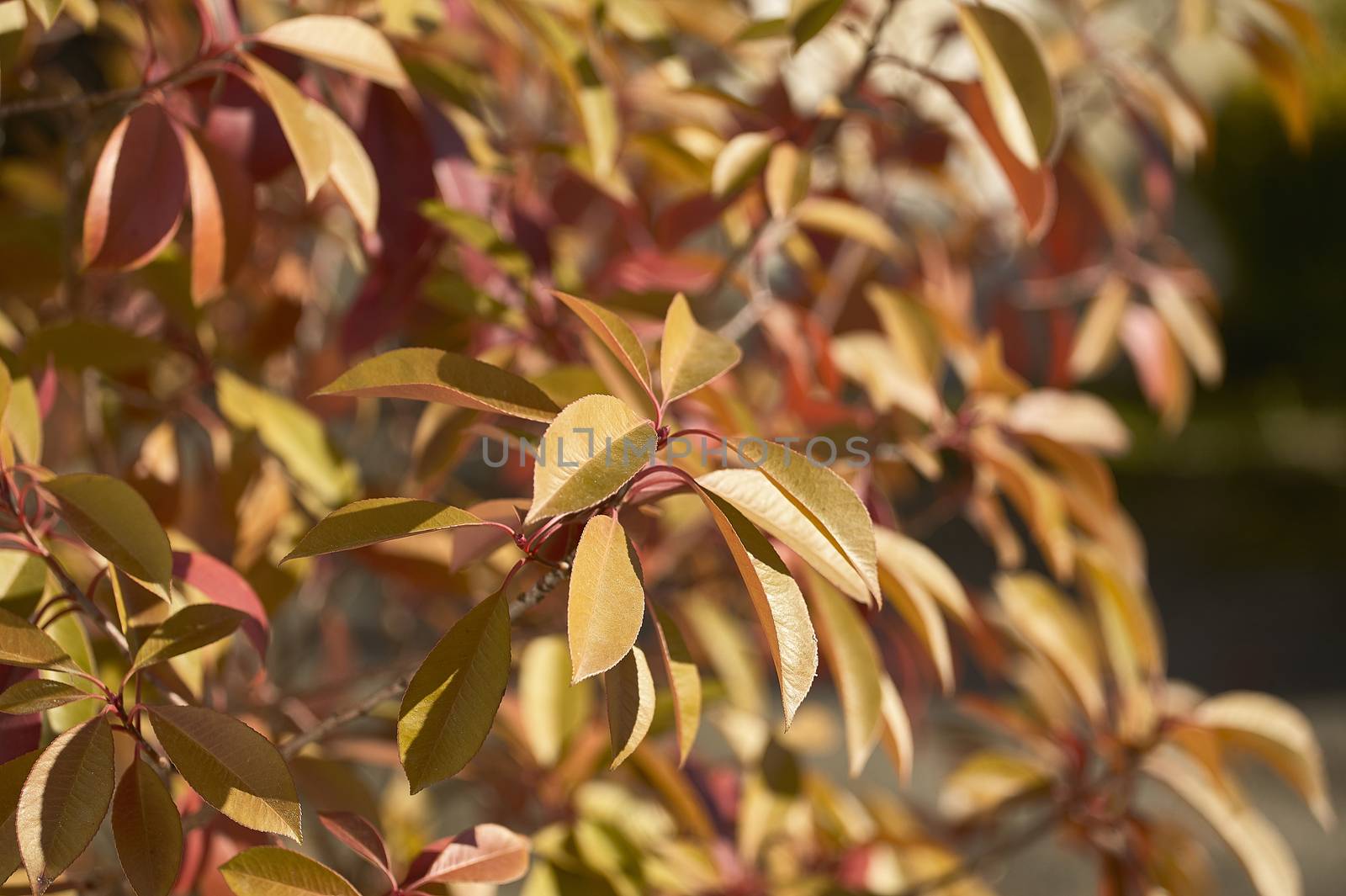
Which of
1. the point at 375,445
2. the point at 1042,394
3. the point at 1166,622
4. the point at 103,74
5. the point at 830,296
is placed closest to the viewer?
the point at 1042,394

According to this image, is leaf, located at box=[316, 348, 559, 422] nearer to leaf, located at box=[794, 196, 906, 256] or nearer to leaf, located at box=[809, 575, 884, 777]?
leaf, located at box=[809, 575, 884, 777]

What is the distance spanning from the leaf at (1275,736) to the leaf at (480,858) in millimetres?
646

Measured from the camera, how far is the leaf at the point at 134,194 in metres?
0.70

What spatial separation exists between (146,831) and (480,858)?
0.18 meters

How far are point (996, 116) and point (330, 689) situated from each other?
764 mm

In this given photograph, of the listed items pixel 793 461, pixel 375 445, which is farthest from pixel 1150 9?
pixel 793 461

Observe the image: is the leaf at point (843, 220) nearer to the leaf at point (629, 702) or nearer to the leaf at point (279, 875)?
the leaf at point (629, 702)

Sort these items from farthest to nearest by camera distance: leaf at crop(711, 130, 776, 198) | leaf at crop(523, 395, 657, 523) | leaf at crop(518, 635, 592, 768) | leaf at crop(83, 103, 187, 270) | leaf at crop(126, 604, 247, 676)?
leaf at crop(518, 635, 592, 768)
leaf at crop(711, 130, 776, 198)
leaf at crop(83, 103, 187, 270)
leaf at crop(126, 604, 247, 676)
leaf at crop(523, 395, 657, 523)

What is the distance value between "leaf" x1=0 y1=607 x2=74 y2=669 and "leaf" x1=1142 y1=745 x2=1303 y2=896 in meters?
0.88

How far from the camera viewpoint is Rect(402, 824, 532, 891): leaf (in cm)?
64

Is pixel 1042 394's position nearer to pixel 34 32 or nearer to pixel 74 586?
pixel 74 586

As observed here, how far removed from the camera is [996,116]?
77 cm

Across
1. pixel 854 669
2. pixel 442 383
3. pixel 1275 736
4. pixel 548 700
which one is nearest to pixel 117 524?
pixel 442 383

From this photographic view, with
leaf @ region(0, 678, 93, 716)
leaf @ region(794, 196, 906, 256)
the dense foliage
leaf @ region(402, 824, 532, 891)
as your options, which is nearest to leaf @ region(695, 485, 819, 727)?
the dense foliage
